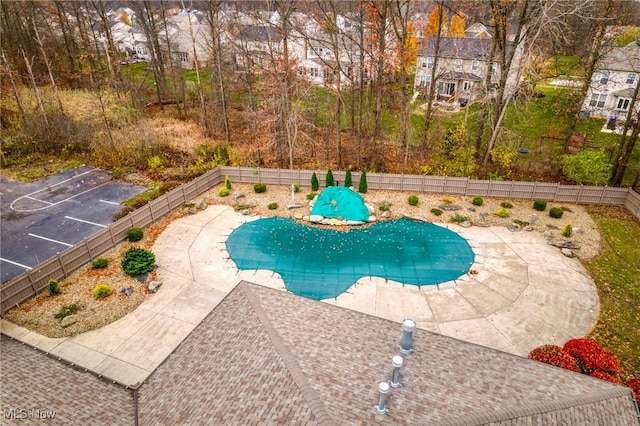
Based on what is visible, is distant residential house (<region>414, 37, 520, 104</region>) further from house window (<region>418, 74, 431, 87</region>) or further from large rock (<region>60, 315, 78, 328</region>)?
large rock (<region>60, 315, 78, 328</region>)

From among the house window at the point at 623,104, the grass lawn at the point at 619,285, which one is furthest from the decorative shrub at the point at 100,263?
the house window at the point at 623,104

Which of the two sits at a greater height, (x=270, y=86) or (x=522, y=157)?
(x=270, y=86)

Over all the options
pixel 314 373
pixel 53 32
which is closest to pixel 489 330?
pixel 314 373

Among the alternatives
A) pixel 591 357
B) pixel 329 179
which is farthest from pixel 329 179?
pixel 591 357

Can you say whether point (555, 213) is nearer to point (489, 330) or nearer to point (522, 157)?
point (522, 157)

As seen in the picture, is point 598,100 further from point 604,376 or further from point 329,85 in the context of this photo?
point 604,376

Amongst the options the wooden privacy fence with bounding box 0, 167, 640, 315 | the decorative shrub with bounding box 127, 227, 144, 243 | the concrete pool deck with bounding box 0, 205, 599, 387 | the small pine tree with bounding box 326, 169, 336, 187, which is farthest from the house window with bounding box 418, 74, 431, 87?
the decorative shrub with bounding box 127, 227, 144, 243
